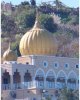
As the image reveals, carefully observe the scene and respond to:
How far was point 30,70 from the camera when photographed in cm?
6175

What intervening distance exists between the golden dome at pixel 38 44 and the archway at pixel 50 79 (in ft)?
3.37

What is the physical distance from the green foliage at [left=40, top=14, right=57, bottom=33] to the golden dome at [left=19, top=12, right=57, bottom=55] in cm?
2145

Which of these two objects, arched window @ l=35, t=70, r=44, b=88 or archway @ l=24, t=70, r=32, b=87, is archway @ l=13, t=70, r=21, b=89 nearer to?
archway @ l=24, t=70, r=32, b=87

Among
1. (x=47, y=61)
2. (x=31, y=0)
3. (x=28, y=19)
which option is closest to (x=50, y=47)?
(x=47, y=61)

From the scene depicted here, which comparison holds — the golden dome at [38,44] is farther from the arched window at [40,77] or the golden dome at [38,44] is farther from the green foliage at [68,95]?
the green foliage at [68,95]

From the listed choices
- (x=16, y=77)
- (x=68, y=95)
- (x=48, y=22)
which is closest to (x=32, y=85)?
(x=16, y=77)

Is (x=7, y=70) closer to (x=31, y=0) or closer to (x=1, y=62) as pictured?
(x=1, y=62)

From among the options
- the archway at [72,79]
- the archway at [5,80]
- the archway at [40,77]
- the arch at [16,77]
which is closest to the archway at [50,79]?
the archway at [40,77]

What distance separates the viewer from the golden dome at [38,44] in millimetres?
62094

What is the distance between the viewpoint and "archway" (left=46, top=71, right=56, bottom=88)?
2426 inches

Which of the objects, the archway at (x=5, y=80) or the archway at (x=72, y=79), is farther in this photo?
the archway at (x=72, y=79)

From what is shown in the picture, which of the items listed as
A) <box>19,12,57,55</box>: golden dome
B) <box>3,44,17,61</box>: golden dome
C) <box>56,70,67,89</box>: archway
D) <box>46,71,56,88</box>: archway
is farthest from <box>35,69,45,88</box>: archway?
<box>3,44,17,61</box>: golden dome

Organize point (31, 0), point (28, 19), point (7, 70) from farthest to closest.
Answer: point (31, 0) → point (28, 19) → point (7, 70)

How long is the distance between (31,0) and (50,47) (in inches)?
1314
